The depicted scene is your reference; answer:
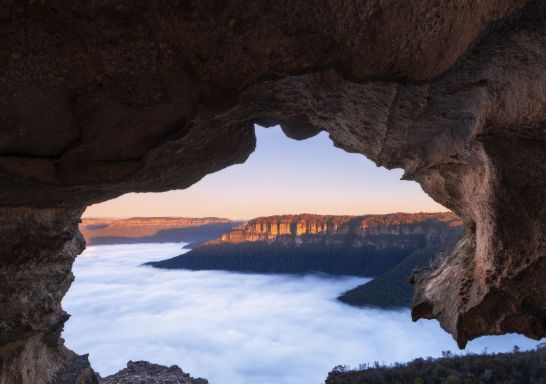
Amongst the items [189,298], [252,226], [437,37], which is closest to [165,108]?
[437,37]

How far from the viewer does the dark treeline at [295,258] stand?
2805 inches

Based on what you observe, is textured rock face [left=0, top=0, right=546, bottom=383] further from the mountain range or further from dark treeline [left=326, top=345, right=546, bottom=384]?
the mountain range

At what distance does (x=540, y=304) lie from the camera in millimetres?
3490

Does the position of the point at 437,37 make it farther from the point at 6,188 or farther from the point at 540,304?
the point at 6,188

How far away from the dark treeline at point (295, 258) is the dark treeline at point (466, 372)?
4423 cm

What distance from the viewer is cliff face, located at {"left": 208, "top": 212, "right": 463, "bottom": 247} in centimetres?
6638

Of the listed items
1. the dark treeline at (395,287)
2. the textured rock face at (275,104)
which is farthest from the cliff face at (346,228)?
the textured rock face at (275,104)

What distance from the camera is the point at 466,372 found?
22969 mm

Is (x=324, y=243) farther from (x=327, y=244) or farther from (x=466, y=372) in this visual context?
(x=466, y=372)

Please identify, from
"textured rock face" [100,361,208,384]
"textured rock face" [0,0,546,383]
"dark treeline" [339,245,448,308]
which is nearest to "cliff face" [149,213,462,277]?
"dark treeline" [339,245,448,308]

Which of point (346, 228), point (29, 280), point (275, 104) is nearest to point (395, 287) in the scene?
point (346, 228)

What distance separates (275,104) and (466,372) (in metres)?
27.4

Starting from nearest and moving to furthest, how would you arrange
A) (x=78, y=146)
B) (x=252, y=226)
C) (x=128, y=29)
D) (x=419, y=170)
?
(x=128, y=29) → (x=78, y=146) → (x=419, y=170) → (x=252, y=226)

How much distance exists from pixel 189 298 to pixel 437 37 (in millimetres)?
126776
